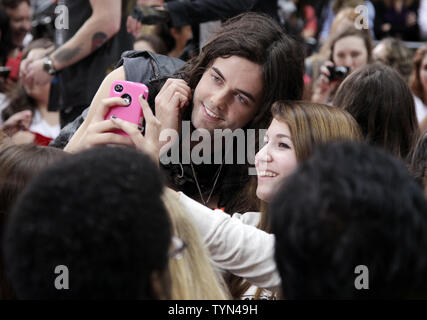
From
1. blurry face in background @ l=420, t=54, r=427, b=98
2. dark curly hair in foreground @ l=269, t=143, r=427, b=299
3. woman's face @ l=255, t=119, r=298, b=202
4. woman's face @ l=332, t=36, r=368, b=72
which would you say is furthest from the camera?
woman's face @ l=332, t=36, r=368, b=72

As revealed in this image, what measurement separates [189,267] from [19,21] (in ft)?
11.9

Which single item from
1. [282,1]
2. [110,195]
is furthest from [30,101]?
[282,1]

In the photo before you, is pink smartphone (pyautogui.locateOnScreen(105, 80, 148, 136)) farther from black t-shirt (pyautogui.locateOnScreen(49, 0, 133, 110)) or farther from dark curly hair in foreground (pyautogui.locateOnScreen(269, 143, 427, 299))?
dark curly hair in foreground (pyautogui.locateOnScreen(269, 143, 427, 299))

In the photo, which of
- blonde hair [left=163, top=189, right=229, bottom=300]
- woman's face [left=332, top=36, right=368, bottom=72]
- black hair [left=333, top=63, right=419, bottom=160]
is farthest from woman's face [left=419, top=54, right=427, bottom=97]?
blonde hair [left=163, top=189, right=229, bottom=300]

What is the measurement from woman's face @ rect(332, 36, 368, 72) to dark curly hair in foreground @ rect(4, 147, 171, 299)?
3.11 meters

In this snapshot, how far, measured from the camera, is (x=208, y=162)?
2.43 metres

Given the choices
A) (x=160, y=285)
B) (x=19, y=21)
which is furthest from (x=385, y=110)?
(x=19, y=21)

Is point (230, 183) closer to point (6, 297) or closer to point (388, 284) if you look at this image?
point (6, 297)

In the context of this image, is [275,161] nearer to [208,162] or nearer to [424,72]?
[208,162]

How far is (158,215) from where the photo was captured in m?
0.98

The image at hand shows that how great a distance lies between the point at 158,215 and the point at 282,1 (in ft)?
19.2

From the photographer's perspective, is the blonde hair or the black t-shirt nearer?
the blonde hair

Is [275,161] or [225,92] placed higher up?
[225,92]

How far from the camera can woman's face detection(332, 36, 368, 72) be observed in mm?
3842
